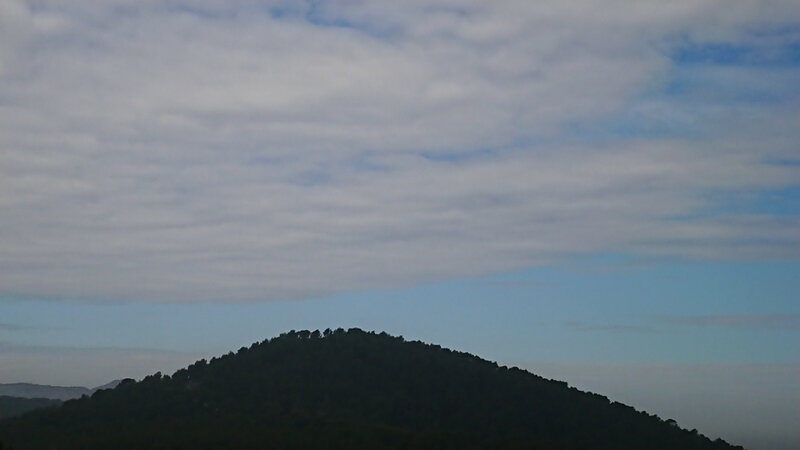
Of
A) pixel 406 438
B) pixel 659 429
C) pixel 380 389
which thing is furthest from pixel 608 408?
pixel 406 438

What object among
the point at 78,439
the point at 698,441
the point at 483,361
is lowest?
the point at 78,439

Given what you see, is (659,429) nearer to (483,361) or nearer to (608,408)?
(608,408)

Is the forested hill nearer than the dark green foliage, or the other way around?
the forested hill

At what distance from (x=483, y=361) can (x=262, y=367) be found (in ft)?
148

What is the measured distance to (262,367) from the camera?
171 meters

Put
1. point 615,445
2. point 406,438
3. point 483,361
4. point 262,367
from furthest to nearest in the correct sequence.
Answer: point 483,361 < point 262,367 < point 615,445 < point 406,438

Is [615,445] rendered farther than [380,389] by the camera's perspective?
No

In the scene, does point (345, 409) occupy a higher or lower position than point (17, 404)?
higher

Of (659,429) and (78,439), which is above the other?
(659,429)

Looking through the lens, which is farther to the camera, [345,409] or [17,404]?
[17,404]

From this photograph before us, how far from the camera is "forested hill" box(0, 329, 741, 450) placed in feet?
397

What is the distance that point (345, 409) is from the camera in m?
148

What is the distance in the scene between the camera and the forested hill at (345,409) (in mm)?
121125

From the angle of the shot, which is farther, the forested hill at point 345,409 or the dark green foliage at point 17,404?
the dark green foliage at point 17,404
